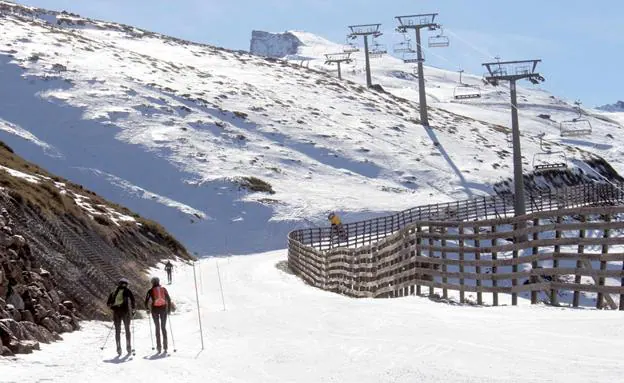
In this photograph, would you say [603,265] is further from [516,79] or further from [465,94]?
[465,94]

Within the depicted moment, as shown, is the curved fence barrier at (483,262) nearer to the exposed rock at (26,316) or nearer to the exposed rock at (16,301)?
the exposed rock at (26,316)

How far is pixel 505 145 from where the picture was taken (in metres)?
100

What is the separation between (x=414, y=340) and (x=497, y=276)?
466 centimetres

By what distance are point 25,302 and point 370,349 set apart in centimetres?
679

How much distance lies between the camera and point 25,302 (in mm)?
16531

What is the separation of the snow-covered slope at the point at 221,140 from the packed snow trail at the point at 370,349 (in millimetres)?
40803

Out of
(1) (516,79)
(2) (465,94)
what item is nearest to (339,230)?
(1) (516,79)

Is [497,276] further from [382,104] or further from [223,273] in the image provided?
[382,104]

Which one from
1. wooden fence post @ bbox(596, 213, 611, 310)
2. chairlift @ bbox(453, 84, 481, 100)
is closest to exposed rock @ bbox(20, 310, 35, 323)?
wooden fence post @ bbox(596, 213, 611, 310)

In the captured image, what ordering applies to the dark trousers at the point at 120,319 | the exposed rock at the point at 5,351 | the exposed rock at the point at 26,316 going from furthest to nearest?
the exposed rock at the point at 26,316 < the dark trousers at the point at 120,319 < the exposed rock at the point at 5,351

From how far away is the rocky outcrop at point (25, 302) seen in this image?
1450 cm

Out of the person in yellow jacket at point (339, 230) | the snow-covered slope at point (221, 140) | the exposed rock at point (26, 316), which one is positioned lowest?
the person in yellow jacket at point (339, 230)

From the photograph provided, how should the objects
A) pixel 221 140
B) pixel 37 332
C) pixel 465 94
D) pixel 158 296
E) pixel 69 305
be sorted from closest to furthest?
pixel 158 296, pixel 37 332, pixel 69 305, pixel 221 140, pixel 465 94

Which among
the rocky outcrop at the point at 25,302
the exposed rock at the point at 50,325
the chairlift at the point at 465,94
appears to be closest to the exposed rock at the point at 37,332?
the rocky outcrop at the point at 25,302
